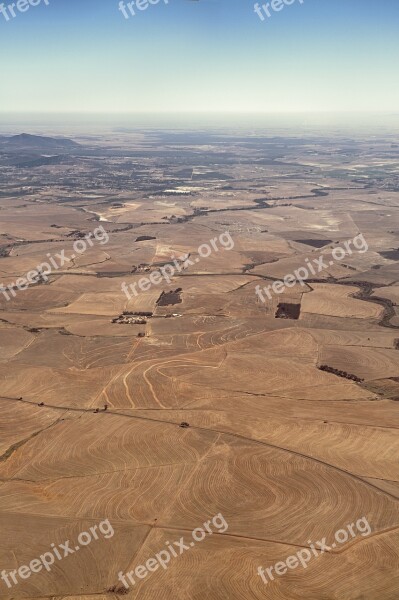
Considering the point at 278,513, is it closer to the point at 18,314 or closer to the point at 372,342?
the point at 372,342
